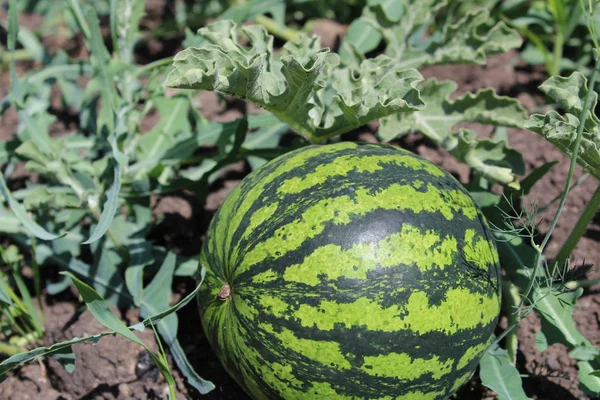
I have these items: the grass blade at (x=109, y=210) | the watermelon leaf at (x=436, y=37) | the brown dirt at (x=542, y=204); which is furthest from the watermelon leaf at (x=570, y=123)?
the grass blade at (x=109, y=210)

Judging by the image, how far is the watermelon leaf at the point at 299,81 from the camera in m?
2.52

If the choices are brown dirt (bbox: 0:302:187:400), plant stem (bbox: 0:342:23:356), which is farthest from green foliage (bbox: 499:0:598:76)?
plant stem (bbox: 0:342:23:356)

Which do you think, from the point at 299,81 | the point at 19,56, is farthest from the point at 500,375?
the point at 19,56

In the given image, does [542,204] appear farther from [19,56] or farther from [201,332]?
[19,56]

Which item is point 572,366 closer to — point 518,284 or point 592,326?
point 592,326

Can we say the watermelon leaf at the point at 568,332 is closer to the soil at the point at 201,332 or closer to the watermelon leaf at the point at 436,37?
the soil at the point at 201,332

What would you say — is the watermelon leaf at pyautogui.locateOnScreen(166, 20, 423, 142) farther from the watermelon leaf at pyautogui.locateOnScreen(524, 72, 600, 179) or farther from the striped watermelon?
the watermelon leaf at pyautogui.locateOnScreen(524, 72, 600, 179)

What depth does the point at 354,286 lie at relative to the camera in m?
2.21

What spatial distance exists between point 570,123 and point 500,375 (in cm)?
104

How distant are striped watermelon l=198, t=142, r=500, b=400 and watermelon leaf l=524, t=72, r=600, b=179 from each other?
428 millimetres

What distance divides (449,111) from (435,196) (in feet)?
3.08

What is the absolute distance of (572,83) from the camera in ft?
8.63

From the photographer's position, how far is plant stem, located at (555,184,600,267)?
2.66 m

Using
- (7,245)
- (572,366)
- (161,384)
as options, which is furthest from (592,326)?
(7,245)
